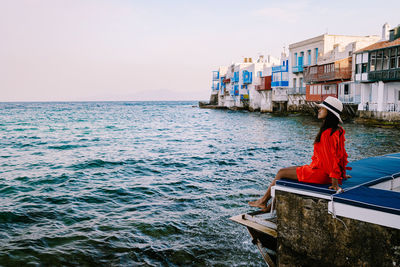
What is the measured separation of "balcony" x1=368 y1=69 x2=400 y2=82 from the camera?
31.0 meters

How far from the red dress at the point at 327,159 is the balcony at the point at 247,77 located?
227 feet

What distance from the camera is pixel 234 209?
29.5ft

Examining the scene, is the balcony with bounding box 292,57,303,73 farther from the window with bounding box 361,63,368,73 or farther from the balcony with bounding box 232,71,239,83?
the balcony with bounding box 232,71,239,83

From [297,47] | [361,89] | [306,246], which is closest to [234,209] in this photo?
[306,246]

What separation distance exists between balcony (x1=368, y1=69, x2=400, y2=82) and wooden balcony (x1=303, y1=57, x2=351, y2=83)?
6283 millimetres

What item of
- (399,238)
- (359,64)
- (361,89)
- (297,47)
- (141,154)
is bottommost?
(141,154)

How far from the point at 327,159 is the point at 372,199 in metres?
0.84

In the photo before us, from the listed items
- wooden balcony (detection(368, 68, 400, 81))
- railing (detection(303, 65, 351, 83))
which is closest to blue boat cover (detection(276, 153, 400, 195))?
wooden balcony (detection(368, 68, 400, 81))

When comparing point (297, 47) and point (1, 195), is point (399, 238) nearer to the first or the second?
point (1, 195)

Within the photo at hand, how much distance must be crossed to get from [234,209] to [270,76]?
56.9 m

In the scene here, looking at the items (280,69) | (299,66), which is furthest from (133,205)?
(280,69)

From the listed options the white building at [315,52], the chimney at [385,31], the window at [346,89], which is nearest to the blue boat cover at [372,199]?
the chimney at [385,31]

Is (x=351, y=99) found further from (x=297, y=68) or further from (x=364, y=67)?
(x=297, y=68)

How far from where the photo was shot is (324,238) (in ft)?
13.8
